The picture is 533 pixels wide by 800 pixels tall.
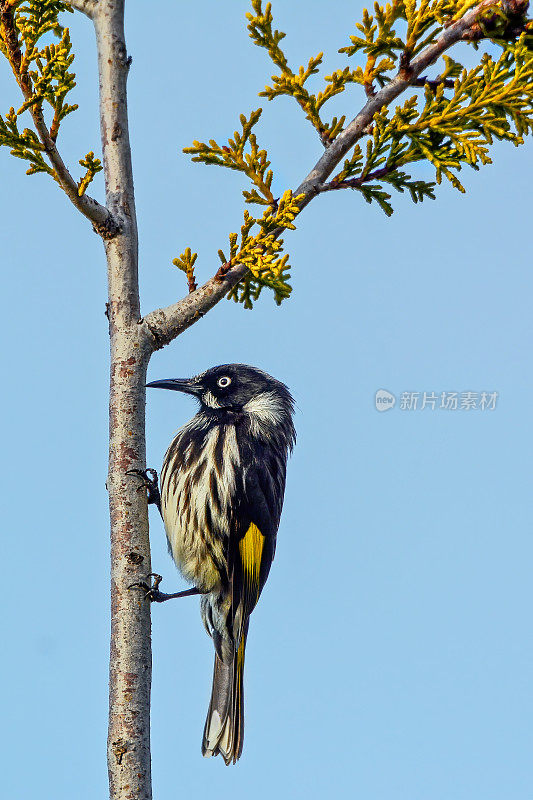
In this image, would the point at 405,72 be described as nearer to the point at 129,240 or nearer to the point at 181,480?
the point at 129,240

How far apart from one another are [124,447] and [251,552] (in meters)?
1.78

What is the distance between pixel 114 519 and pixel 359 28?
2.75 meters

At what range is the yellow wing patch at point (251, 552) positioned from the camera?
543 cm

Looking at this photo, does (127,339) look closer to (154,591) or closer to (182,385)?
(154,591)

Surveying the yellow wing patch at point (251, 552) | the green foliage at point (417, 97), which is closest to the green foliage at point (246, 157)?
the green foliage at point (417, 97)

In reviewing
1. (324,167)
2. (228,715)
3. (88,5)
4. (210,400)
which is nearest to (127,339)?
(324,167)

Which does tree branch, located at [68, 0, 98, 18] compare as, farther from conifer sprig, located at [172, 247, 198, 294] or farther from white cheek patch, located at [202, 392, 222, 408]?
white cheek patch, located at [202, 392, 222, 408]

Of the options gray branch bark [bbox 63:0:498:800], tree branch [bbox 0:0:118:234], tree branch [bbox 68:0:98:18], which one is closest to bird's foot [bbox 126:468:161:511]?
gray branch bark [bbox 63:0:498:800]

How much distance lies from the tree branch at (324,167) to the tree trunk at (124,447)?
12cm

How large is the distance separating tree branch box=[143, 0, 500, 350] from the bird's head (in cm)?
174

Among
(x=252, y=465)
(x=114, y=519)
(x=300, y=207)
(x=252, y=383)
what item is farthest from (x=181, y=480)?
(x=300, y=207)

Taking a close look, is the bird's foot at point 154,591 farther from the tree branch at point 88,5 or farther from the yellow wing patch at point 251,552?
the tree branch at point 88,5

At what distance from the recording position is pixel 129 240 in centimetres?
418

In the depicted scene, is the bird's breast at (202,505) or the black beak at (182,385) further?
the black beak at (182,385)
